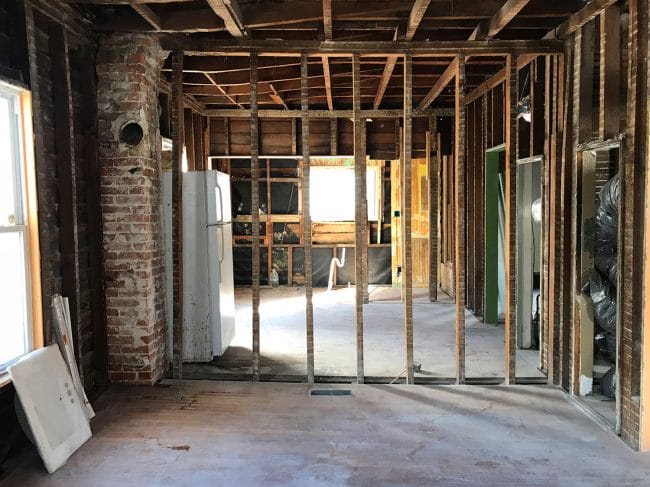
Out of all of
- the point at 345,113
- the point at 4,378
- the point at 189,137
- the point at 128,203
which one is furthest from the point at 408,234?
the point at 189,137

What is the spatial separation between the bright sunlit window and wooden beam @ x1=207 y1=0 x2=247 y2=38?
527 cm

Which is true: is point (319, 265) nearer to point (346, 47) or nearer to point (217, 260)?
point (217, 260)

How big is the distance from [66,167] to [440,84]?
173 inches

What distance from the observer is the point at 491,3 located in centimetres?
375

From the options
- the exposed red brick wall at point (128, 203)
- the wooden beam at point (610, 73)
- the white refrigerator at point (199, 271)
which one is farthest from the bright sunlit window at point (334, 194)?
the wooden beam at point (610, 73)

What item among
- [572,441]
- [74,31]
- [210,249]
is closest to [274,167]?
[210,249]

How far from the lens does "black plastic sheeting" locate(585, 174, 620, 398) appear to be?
3514 mm

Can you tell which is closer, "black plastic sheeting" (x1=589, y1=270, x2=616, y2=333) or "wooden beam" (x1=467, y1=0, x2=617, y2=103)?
"wooden beam" (x1=467, y1=0, x2=617, y2=103)

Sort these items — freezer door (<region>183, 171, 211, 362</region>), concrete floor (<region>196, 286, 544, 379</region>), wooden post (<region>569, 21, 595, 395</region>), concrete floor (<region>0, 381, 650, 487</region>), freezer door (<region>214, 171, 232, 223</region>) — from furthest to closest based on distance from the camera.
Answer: freezer door (<region>214, 171, 232, 223</region>) < freezer door (<region>183, 171, 211, 362</region>) < concrete floor (<region>196, 286, 544, 379</region>) < wooden post (<region>569, 21, 595, 395</region>) < concrete floor (<region>0, 381, 650, 487</region>)

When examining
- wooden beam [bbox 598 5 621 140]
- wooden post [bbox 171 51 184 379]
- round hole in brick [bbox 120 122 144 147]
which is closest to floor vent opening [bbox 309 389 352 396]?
wooden post [bbox 171 51 184 379]

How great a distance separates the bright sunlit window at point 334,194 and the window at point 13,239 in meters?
6.35

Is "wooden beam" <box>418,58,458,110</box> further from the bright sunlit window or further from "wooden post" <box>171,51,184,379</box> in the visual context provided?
"wooden post" <box>171,51,184,379</box>

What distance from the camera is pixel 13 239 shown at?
3.04 m

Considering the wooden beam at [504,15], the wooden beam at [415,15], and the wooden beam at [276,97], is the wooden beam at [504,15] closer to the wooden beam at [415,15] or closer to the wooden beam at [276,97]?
the wooden beam at [415,15]
